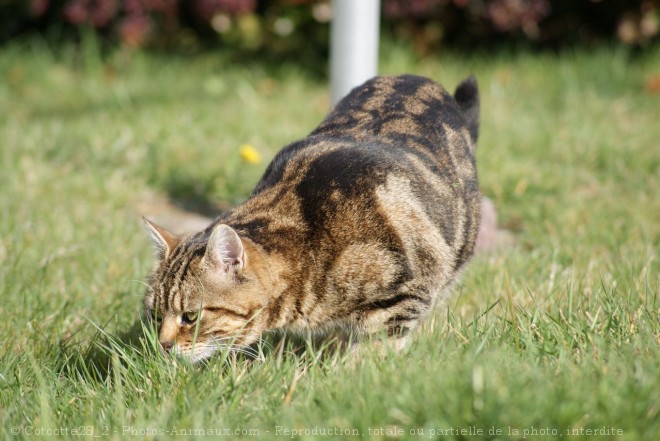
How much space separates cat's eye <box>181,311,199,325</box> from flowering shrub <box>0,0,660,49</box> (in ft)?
15.4

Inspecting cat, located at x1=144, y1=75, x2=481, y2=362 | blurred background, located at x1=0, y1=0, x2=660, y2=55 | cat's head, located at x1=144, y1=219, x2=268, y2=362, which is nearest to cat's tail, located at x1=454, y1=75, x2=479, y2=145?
cat, located at x1=144, y1=75, x2=481, y2=362

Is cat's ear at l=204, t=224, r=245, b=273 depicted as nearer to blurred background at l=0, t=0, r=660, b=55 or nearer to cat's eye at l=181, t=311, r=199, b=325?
cat's eye at l=181, t=311, r=199, b=325

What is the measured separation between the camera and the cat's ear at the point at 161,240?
108 inches

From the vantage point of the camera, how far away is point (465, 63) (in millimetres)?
6891

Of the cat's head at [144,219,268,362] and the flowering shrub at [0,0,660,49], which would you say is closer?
the cat's head at [144,219,268,362]

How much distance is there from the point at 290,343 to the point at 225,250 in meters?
0.42

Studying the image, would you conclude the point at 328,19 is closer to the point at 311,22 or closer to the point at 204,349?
the point at 311,22

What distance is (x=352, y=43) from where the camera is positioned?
409 cm

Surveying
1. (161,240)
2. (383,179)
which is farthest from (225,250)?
(383,179)

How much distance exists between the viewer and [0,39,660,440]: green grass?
6.63 feet

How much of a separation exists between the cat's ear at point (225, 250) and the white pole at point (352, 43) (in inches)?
69.8

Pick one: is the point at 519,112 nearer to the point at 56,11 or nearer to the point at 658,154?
the point at 658,154

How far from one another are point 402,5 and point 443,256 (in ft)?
14.4

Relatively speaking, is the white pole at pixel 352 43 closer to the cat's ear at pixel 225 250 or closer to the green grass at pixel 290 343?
the green grass at pixel 290 343
